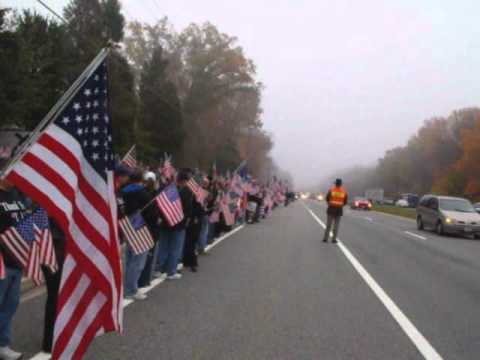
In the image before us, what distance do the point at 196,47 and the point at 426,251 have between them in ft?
150

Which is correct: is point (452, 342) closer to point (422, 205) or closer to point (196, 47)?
point (422, 205)

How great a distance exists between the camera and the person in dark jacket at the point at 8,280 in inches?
189

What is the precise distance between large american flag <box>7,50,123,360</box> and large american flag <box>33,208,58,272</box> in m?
1.51

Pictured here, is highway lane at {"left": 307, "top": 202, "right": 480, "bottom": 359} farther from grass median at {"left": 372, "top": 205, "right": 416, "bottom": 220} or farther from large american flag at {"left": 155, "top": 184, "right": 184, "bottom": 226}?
grass median at {"left": 372, "top": 205, "right": 416, "bottom": 220}

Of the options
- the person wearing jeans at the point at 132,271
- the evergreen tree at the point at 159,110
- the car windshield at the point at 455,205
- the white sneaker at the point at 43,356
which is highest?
the evergreen tree at the point at 159,110

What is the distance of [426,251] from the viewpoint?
14.9m

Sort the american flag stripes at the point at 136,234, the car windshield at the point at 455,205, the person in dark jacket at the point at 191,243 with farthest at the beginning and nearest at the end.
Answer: the car windshield at the point at 455,205
the person in dark jacket at the point at 191,243
the american flag stripes at the point at 136,234

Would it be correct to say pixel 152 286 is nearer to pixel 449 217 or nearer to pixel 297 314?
pixel 297 314

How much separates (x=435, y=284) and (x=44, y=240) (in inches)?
271

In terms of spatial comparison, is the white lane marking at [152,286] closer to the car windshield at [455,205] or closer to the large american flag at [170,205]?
the large american flag at [170,205]

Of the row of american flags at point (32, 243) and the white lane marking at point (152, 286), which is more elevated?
the row of american flags at point (32, 243)

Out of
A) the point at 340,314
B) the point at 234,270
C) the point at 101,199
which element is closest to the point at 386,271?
the point at 234,270

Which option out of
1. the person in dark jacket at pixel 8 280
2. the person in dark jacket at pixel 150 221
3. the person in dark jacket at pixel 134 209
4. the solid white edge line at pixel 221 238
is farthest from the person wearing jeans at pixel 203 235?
the person in dark jacket at pixel 8 280

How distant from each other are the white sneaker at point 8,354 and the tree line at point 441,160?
68.5 meters
